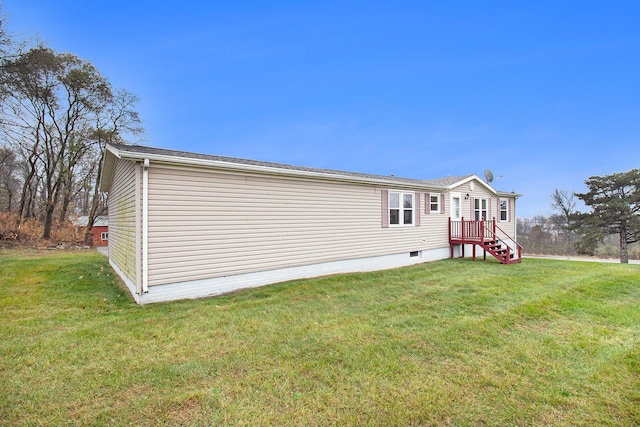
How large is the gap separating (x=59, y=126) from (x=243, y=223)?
20.0 metres

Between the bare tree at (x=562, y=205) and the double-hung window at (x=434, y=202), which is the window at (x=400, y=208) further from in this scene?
the bare tree at (x=562, y=205)

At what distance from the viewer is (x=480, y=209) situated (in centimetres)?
1368

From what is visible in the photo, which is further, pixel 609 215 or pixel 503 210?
pixel 609 215

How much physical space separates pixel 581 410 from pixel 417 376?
1.30 m

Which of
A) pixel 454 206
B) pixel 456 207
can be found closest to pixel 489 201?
pixel 456 207

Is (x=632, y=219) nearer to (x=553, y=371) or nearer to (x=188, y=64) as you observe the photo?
(x=553, y=371)

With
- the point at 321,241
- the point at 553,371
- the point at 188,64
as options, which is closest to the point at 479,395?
the point at 553,371

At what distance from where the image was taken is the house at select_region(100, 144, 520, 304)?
552 cm

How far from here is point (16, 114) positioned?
16.8m

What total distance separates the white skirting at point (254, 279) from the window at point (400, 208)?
1.21 meters

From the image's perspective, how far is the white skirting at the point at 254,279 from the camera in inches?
221

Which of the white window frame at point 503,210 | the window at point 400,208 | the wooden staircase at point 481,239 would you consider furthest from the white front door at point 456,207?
the white window frame at point 503,210

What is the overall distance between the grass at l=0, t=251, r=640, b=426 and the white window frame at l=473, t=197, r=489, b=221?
7.54m

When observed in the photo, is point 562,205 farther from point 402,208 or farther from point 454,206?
point 402,208
